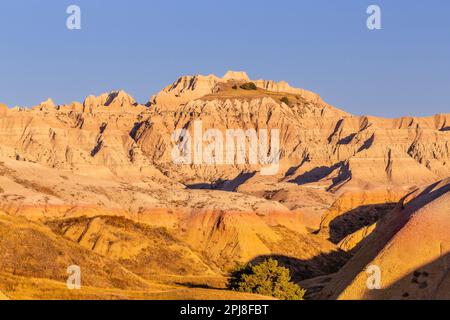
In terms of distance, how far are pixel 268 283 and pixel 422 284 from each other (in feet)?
67.3

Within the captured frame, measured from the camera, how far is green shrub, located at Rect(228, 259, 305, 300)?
56656 mm

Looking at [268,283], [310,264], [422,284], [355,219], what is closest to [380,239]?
[422,284]

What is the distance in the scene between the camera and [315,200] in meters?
170

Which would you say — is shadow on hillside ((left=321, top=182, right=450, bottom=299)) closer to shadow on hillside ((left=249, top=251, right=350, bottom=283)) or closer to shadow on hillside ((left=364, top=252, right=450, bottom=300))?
shadow on hillside ((left=364, top=252, right=450, bottom=300))

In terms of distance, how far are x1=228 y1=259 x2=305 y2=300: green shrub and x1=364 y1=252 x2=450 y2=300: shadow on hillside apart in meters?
16.9

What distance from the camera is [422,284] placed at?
38.9m

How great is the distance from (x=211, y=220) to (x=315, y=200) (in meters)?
58.1

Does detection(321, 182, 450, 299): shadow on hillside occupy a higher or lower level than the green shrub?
higher

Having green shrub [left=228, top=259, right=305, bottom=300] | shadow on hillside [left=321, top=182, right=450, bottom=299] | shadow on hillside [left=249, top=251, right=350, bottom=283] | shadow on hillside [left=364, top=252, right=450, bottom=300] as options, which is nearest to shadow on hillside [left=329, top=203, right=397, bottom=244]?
shadow on hillside [left=249, top=251, right=350, bottom=283]

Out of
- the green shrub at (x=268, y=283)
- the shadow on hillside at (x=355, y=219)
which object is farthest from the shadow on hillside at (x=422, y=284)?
the shadow on hillside at (x=355, y=219)

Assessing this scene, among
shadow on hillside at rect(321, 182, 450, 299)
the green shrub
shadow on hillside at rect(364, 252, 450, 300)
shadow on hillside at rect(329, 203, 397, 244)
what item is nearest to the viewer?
shadow on hillside at rect(364, 252, 450, 300)

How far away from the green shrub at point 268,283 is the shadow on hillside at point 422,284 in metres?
16.9
